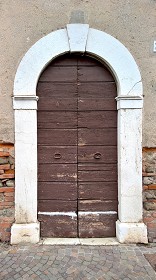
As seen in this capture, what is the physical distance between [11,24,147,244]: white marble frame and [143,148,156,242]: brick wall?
0.11 meters

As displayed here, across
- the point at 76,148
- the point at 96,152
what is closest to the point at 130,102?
the point at 96,152

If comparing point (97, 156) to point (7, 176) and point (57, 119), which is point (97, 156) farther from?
point (7, 176)

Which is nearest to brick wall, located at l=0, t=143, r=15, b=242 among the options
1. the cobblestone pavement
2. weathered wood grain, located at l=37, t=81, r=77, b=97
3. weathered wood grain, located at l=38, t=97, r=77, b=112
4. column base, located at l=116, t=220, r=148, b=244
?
the cobblestone pavement

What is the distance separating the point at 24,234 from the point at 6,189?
0.67m

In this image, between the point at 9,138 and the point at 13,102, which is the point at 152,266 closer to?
the point at 9,138

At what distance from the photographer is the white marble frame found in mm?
2992

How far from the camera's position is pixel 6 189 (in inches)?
121

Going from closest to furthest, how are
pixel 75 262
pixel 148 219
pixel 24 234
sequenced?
1. pixel 75 262
2. pixel 24 234
3. pixel 148 219

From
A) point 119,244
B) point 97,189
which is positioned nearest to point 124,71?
point 97,189

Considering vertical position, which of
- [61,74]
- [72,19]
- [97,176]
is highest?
[72,19]

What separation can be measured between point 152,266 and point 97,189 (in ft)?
3.80

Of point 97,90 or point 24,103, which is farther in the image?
point 97,90

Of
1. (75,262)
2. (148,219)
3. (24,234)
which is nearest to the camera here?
(75,262)

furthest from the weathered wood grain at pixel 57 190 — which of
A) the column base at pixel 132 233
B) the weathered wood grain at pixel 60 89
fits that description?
the weathered wood grain at pixel 60 89
